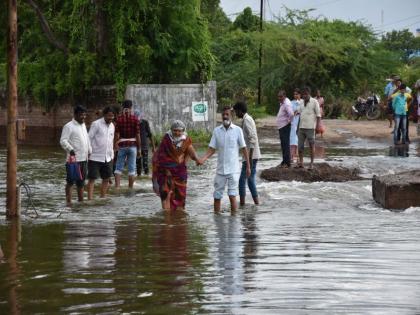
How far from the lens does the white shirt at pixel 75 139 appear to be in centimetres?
1483

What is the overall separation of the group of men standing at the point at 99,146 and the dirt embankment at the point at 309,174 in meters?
2.84

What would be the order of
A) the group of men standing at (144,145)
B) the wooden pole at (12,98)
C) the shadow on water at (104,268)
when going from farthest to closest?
the group of men standing at (144,145), the wooden pole at (12,98), the shadow on water at (104,268)

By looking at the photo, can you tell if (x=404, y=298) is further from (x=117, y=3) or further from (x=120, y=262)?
(x=117, y=3)

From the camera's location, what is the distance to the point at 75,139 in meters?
14.9

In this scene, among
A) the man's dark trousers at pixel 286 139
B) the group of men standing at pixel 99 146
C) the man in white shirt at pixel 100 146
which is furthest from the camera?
the man's dark trousers at pixel 286 139

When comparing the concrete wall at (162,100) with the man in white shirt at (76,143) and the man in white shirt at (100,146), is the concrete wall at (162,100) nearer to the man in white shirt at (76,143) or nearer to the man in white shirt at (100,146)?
the man in white shirt at (100,146)

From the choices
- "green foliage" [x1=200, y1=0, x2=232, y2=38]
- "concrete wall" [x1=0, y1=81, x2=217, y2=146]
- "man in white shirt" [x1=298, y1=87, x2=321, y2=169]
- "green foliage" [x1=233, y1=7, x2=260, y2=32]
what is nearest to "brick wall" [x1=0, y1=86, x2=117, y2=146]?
"concrete wall" [x1=0, y1=81, x2=217, y2=146]

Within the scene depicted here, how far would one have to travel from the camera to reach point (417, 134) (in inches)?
1182

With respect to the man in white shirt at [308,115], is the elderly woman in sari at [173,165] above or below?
below

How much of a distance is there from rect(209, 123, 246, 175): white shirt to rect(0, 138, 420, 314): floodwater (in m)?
0.71

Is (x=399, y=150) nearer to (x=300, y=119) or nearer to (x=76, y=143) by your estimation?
(x=300, y=119)

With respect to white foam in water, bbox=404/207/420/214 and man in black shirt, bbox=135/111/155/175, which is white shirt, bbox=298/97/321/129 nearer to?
man in black shirt, bbox=135/111/155/175

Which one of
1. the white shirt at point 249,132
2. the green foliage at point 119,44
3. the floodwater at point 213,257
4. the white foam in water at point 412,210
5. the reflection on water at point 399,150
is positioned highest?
the green foliage at point 119,44

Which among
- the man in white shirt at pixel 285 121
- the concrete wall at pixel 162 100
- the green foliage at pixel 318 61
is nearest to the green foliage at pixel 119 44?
the concrete wall at pixel 162 100
